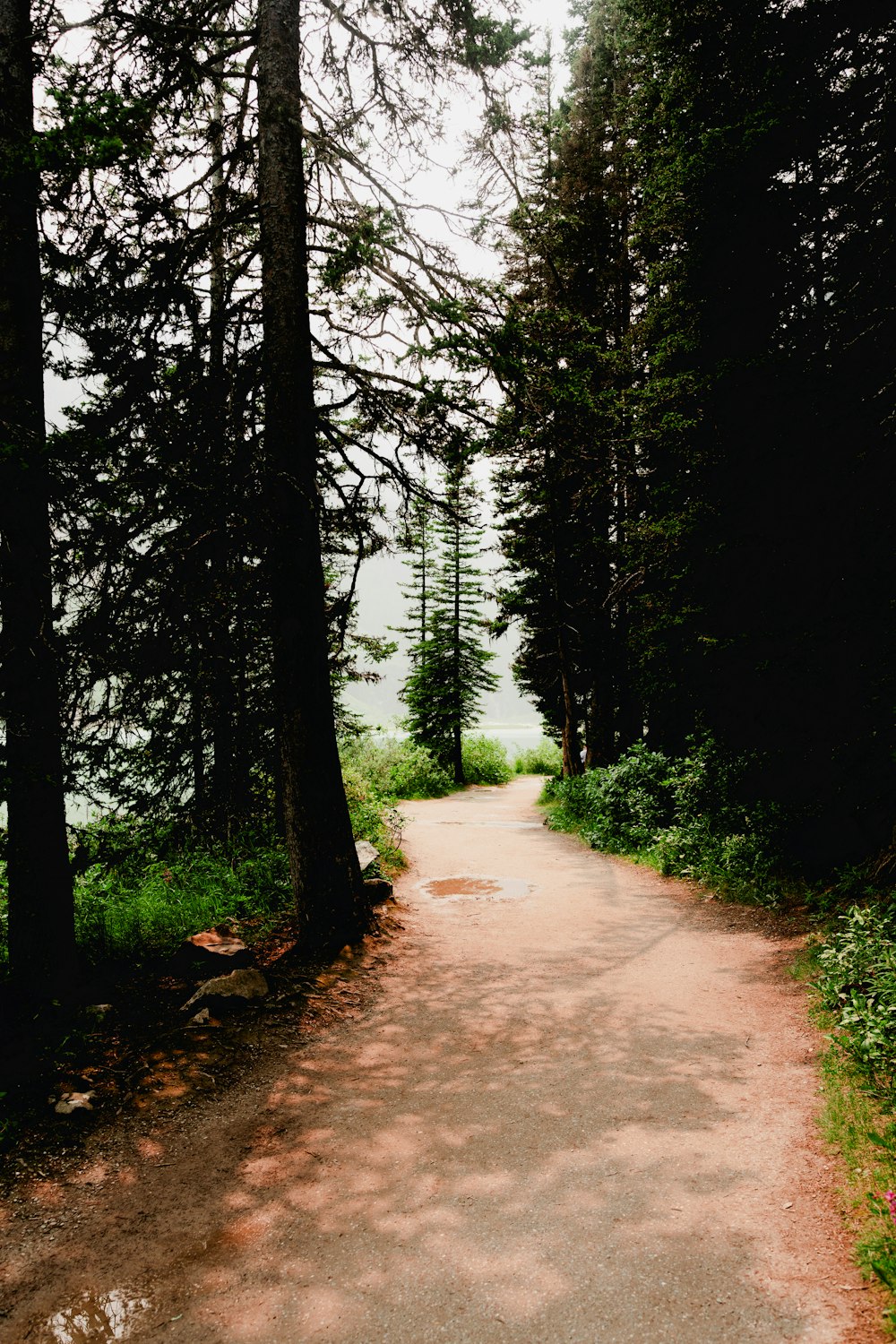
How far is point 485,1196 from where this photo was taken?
3457 mm

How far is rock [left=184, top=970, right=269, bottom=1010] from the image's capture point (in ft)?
17.8

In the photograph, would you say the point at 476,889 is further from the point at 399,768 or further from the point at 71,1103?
the point at 399,768

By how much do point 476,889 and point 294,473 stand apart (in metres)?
6.75

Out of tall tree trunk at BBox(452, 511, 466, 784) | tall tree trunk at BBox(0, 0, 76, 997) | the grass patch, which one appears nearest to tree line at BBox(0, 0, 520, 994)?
tall tree trunk at BBox(0, 0, 76, 997)

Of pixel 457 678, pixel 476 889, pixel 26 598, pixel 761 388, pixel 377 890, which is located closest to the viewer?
pixel 26 598

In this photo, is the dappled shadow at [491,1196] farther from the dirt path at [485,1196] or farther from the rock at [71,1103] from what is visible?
the rock at [71,1103]

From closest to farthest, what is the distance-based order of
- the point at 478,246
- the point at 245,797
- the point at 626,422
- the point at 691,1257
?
the point at 691,1257 < the point at 478,246 < the point at 245,797 < the point at 626,422

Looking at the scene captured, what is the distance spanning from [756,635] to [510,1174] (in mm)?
6303

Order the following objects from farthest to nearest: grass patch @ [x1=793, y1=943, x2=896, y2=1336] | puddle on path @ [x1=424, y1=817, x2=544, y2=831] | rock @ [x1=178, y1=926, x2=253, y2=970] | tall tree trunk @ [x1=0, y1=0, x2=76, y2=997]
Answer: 1. puddle on path @ [x1=424, y1=817, x2=544, y2=831]
2. rock @ [x1=178, y1=926, x2=253, y2=970]
3. tall tree trunk @ [x1=0, y1=0, x2=76, y2=997]
4. grass patch @ [x1=793, y1=943, x2=896, y2=1336]

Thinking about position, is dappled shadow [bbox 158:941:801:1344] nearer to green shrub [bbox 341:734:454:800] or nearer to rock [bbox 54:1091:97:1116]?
rock [bbox 54:1091:97:1116]

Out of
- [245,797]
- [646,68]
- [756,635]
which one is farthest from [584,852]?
[646,68]

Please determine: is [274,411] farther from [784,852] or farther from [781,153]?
[784,852]

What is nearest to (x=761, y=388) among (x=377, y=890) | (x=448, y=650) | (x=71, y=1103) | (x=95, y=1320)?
(x=377, y=890)

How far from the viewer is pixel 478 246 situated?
717 centimetres
